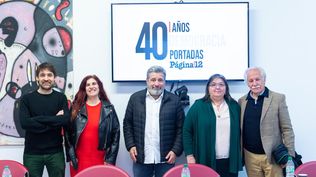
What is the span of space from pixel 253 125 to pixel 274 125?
0.16 m

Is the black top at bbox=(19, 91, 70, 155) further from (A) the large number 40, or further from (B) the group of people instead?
(A) the large number 40

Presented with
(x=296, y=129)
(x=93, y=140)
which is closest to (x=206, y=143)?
(x=93, y=140)

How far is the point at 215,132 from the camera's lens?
2.88 m

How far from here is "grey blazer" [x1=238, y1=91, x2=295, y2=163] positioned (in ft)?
9.27

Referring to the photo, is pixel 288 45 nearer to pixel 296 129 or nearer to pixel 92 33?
pixel 296 129

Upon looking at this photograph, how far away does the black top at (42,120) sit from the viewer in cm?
285

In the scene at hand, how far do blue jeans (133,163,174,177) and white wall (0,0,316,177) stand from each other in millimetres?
410

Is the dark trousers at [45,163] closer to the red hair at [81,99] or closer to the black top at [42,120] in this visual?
the black top at [42,120]

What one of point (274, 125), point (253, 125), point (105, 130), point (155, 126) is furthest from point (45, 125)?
point (274, 125)

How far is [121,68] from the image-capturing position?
3459 mm

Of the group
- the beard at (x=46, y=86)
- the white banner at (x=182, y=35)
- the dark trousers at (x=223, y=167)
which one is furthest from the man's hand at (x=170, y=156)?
the beard at (x=46, y=86)

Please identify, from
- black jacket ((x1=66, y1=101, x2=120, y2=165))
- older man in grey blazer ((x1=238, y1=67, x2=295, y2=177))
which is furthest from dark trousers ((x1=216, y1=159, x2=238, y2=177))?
black jacket ((x1=66, y1=101, x2=120, y2=165))

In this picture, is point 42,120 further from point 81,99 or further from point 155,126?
point 155,126

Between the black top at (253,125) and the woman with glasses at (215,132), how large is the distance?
8 cm
